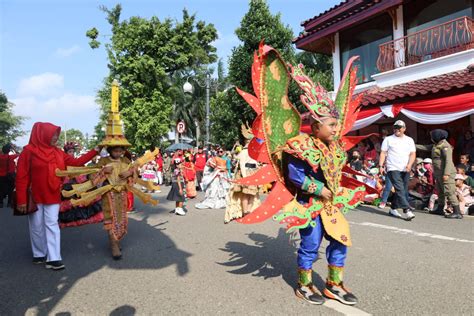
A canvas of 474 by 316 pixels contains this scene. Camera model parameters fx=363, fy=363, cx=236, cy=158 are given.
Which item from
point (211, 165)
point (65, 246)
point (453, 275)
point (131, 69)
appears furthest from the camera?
point (131, 69)

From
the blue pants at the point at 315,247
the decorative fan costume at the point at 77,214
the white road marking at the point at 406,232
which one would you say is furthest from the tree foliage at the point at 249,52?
the blue pants at the point at 315,247

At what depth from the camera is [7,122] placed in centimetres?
5506

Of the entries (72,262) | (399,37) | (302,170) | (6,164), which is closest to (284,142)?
(302,170)

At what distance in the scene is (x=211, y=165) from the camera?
29.2 ft

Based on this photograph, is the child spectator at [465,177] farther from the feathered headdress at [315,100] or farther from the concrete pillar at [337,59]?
the concrete pillar at [337,59]

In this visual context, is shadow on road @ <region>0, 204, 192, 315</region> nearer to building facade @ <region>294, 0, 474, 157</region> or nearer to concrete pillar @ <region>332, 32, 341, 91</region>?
building facade @ <region>294, 0, 474, 157</region>

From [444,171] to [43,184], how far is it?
670 centimetres

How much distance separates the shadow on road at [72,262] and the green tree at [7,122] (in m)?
56.3

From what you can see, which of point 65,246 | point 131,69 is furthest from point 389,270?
point 131,69

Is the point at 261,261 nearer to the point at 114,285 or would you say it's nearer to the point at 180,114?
the point at 114,285

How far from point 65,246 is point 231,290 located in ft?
10.5

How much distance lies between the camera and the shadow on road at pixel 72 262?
339cm

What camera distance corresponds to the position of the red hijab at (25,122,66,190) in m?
4.33

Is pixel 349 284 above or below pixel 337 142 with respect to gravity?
below
